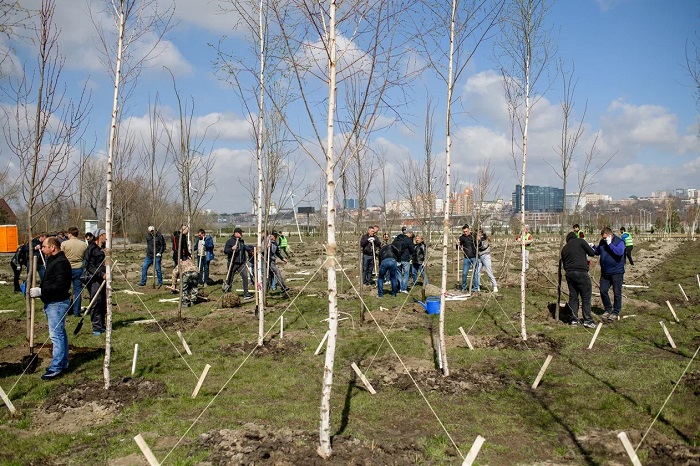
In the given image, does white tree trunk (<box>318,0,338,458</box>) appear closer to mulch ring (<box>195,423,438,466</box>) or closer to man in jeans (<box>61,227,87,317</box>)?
mulch ring (<box>195,423,438,466</box>)

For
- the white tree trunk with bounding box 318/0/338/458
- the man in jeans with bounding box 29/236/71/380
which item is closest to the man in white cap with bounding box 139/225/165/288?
the man in jeans with bounding box 29/236/71/380

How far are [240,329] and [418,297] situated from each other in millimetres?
5874

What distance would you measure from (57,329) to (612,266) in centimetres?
1020

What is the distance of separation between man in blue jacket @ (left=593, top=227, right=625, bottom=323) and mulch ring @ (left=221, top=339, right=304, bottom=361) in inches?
255

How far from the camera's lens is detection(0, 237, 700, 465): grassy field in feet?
16.1

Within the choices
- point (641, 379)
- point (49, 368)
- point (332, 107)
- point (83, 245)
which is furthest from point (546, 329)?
point (83, 245)

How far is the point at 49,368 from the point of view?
7.23 metres

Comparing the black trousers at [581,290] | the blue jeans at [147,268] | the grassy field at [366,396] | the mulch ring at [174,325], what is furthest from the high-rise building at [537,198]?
the blue jeans at [147,268]

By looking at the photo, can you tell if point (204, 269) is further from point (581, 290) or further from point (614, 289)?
point (614, 289)

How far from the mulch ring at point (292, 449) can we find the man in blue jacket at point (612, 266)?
7.76 m

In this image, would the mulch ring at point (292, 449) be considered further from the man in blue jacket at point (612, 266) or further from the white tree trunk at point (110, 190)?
the man in blue jacket at point (612, 266)

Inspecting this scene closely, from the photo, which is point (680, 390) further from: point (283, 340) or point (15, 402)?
point (15, 402)

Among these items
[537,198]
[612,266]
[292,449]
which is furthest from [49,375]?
[537,198]

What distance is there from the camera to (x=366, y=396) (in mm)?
6480
